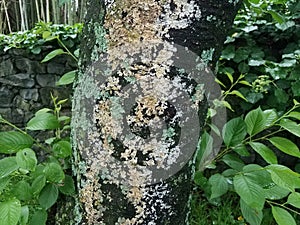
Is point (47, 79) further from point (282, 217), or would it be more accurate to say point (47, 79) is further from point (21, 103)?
point (282, 217)

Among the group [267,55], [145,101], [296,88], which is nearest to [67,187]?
[145,101]

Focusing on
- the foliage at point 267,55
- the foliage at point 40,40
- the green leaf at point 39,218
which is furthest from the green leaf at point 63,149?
the foliage at point 40,40

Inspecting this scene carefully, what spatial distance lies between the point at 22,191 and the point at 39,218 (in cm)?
6

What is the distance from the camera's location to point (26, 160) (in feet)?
2.52

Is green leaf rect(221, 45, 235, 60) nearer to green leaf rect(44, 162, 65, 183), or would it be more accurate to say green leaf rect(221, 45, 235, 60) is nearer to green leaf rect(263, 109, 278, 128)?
green leaf rect(263, 109, 278, 128)

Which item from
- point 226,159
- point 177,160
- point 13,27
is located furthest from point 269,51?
point 13,27

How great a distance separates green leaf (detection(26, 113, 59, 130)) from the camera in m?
0.89

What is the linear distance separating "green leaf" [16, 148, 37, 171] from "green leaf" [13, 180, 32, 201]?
83mm

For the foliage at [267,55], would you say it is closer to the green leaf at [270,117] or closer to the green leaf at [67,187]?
the green leaf at [270,117]

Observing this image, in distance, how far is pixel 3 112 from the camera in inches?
109

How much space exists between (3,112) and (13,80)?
23 centimetres

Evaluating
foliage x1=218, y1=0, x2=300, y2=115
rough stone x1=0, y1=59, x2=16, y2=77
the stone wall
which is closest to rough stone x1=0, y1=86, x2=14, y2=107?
the stone wall

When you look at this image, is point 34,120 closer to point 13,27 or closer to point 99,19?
point 99,19

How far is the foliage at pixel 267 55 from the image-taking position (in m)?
1.95
